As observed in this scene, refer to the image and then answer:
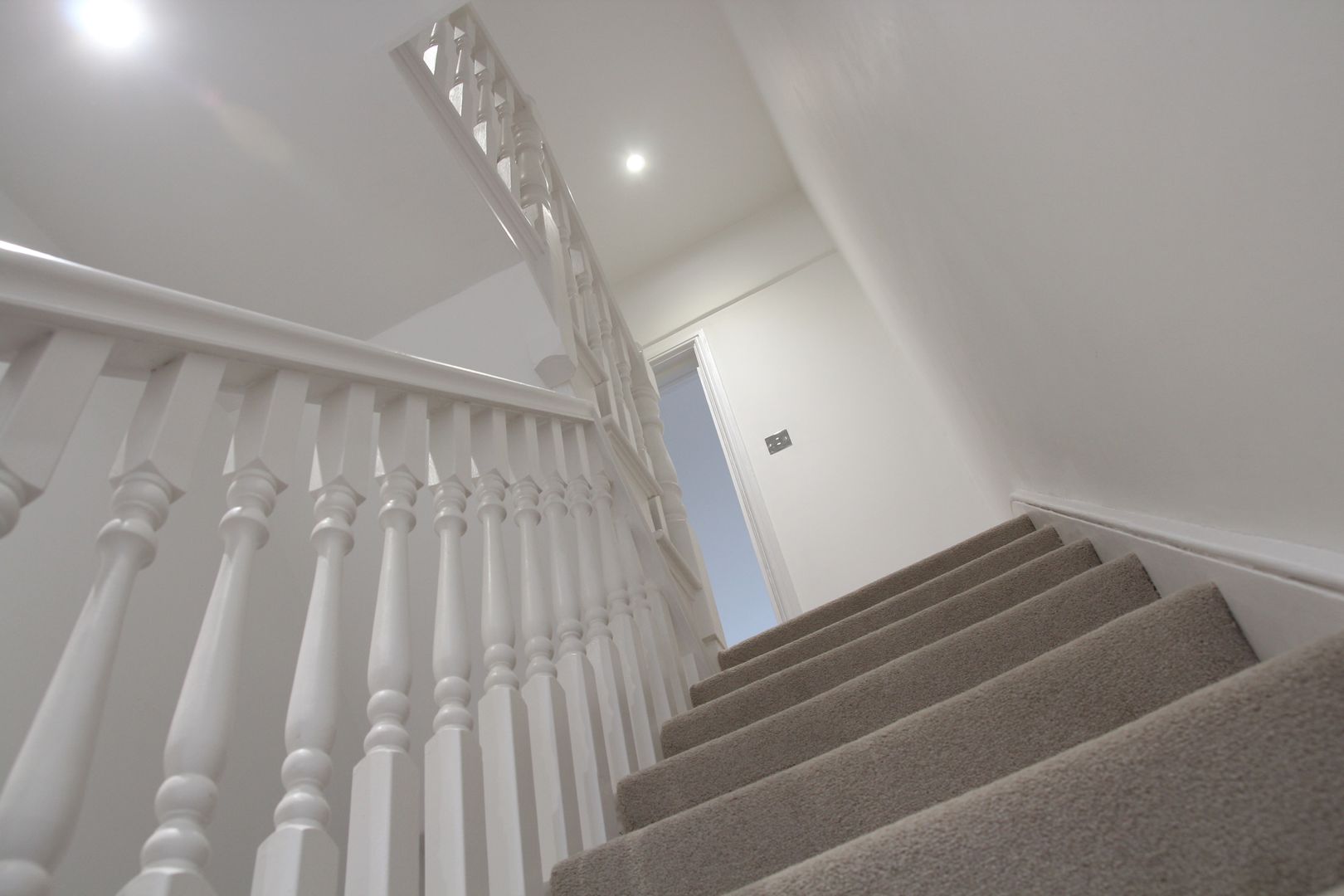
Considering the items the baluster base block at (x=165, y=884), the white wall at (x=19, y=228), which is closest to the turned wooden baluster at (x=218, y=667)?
the baluster base block at (x=165, y=884)

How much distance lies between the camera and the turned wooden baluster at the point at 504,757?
935 millimetres

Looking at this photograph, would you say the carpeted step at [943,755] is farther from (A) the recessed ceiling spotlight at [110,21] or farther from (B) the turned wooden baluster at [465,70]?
(A) the recessed ceiling spotlight at [110,21]

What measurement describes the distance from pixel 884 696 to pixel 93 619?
3.59 ft

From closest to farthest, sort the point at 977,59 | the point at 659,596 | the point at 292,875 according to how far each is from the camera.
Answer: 1. the point at 292,875
2. the point at 977,59
3. the point at 659,596

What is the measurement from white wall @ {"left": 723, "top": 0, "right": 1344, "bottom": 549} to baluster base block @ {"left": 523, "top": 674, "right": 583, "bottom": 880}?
3.21ft

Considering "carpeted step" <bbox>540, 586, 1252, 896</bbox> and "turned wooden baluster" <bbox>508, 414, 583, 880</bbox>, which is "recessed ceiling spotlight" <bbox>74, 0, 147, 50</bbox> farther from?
"carpeted step" <bbox>540, 586, 1252, 896</bbox>

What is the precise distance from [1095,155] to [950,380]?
5.88 feet

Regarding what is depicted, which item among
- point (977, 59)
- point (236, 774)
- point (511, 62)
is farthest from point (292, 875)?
point (511, 62)

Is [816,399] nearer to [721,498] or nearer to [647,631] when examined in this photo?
[721,498]

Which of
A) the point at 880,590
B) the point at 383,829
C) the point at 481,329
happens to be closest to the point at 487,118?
the point at 481,329

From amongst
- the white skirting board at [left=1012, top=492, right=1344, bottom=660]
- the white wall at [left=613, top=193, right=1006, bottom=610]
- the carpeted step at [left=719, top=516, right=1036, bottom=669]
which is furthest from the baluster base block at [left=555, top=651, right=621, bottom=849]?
the white wall at [left=613, top=193, right=1006, bottom=610]

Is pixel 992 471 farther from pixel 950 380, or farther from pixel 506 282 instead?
pixel 506 282

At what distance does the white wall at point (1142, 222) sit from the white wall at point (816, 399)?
1815 mm

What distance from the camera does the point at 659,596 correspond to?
1801mm
